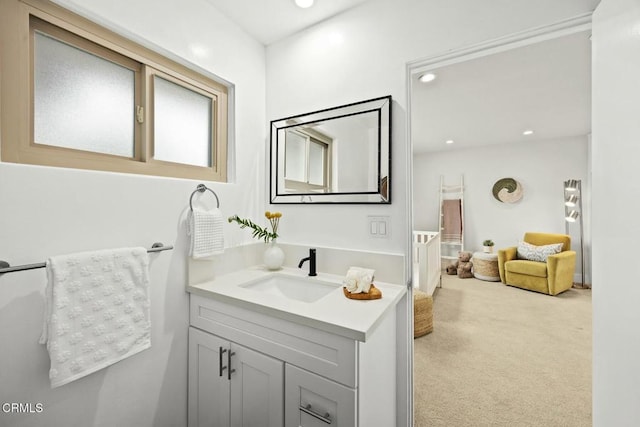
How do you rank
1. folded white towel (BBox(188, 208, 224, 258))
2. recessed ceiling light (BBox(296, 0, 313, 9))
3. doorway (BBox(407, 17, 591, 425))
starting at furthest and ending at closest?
1. doorway (BBox(407, 17, 591, 425))
2. recessed ceiling light (BBox(296, 0, 313, 9))
3. folded white towel (BBox(188, 208, 224, 258))

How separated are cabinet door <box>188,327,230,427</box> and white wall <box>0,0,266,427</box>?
0.06 metres

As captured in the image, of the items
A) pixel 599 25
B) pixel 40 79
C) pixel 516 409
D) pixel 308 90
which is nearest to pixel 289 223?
pixel 308 90

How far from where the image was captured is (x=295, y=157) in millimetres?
1751

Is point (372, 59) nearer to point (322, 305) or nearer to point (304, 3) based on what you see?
point (304, 3)

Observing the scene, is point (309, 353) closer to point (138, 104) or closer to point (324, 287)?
point (324, 287)

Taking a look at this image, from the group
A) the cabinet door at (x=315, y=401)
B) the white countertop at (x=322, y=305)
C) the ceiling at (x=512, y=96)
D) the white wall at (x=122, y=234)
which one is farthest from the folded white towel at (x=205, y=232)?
the ceiling at (x=512, y=96)

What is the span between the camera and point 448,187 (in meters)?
5.48

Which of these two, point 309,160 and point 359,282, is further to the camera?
point 309,160

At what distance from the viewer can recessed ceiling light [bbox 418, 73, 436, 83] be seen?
92.8 inches

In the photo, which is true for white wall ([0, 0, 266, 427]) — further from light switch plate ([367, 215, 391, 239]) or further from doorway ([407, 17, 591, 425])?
doorway ([407, 17, 591, 425])

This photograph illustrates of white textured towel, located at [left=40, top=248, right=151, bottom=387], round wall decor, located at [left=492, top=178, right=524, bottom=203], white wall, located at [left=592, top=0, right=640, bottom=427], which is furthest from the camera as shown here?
round wall decor, located at [left=492, top=178, right=524, bottom=203]

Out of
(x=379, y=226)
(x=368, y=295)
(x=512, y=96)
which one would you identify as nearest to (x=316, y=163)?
(x=379, y=226)

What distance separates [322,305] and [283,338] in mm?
205

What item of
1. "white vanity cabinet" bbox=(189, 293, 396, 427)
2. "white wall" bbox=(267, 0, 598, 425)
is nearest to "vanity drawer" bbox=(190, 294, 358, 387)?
"white vanity cabinet" bbox=(189, 293, 396, 427)
